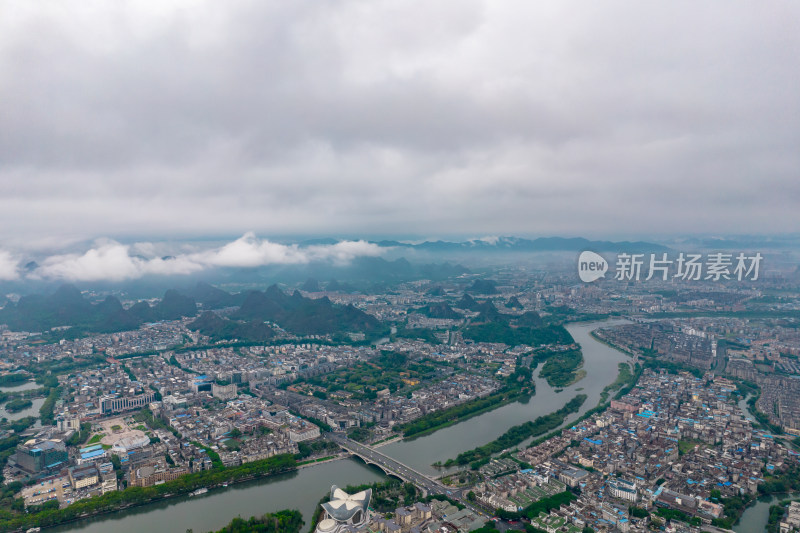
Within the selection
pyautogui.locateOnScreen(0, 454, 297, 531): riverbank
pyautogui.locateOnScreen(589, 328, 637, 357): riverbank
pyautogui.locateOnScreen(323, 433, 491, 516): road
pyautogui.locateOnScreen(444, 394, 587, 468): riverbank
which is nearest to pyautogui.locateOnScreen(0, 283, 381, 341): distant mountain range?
pyautogui.locateOnScreen(589, 328, 637, 357): riverbank

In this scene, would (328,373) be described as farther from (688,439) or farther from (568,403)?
(688,439)

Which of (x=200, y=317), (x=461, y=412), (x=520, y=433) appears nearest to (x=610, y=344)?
(x=461, y=412)

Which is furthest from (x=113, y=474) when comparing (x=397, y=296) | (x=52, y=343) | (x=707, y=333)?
(x=397, y=296)

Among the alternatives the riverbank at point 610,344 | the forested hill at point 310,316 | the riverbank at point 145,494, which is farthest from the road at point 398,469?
the riverbank at point 610,344

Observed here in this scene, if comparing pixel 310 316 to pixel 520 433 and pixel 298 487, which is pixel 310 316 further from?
pixel 298 487

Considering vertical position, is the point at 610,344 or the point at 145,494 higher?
the point at 610,344

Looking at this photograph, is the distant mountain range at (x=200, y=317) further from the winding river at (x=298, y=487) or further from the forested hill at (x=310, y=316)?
the winding river at (x=298, y=487)

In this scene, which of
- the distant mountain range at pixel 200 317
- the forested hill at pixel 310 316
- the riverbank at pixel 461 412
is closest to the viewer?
the riverbank at pixel 461 412

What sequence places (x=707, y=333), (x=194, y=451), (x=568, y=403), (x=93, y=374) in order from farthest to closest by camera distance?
(x=707, y=333), (x=93, y=374), (x=568, y=403), (x=194, y=451)

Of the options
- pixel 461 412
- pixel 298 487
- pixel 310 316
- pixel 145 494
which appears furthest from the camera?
pixel 310 316

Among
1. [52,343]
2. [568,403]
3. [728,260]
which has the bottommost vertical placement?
[52,343]
